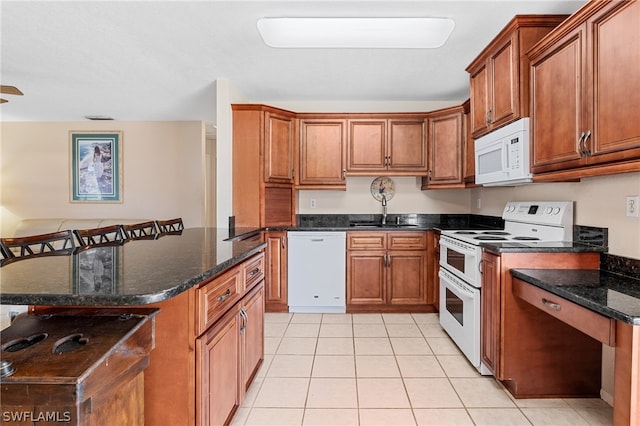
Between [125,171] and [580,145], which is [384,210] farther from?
[125,171]

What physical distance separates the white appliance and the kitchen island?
5.31 ft

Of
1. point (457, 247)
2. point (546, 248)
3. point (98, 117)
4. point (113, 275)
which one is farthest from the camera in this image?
point (98, 117)

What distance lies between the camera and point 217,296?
4.35 feet

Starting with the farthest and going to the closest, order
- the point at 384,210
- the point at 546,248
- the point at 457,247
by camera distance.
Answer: the point at 384,210
the point at 457,247
the point at 546,248

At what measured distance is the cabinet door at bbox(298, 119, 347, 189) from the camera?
363 cm

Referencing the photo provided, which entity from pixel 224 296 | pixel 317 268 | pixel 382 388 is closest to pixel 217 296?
pixel 224 296

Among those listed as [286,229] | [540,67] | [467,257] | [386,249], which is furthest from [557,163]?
[286,229]

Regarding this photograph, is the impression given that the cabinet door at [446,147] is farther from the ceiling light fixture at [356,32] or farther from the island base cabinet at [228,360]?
the island base cabinet at [228,360]

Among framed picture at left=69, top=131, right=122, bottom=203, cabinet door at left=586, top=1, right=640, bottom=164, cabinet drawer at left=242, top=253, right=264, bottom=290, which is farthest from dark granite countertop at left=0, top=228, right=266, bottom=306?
framed picture at left=69, top=131, right=122, bottom=203

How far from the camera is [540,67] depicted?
187 centimetres

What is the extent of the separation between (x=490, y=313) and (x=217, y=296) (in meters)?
1.71

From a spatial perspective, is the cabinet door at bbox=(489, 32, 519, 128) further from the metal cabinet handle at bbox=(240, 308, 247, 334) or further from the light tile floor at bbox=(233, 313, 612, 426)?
the metal cabinet handle at bbox=(240, 308, 247, 334)

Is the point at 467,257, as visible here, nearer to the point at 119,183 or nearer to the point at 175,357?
the point at 175,357

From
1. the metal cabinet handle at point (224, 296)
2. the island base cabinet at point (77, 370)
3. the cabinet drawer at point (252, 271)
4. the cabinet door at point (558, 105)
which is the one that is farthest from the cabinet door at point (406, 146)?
the island base cabinet at point (77, 370)
